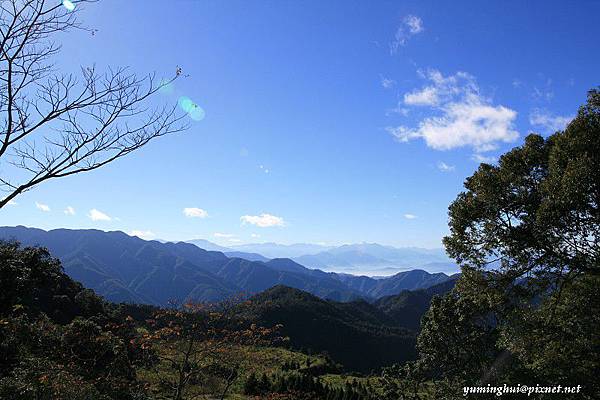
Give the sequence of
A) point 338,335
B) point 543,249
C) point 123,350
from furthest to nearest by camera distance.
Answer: point 338,335, point 123,350, point 543,249

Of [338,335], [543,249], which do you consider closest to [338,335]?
[338,335]

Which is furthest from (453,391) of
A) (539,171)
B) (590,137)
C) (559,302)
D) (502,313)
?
(590,137)

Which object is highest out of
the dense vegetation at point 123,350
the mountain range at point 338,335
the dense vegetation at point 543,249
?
the dense vegetation at point 543,249

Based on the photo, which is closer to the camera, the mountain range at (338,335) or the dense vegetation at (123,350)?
the dense vegetation at (123,350)

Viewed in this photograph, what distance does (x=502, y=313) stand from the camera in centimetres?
1284

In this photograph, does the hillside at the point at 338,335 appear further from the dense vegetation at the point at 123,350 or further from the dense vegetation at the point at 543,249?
the dense vegetation at the point at 543,249

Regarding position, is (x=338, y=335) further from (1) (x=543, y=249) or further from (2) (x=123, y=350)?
(1) (x=543, y=249)

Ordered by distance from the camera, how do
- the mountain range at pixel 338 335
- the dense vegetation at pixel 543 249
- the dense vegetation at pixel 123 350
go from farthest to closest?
the mountain range at pixel 338 335 → the dense vegetation at pixel 123 350 → the dense vegetation at pixel 543 249

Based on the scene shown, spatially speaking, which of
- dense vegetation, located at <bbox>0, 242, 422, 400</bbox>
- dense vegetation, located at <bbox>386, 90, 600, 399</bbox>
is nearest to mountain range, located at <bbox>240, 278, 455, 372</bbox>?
dense vegetation, located at <bbox>0, 242, 422, 400</bbox>

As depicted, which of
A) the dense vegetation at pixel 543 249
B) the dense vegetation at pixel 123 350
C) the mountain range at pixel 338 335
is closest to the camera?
the dense vegetation at pixel 543 249

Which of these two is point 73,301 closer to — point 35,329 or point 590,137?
point 35,329

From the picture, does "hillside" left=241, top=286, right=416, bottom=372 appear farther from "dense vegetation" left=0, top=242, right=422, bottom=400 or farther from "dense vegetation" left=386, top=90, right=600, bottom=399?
"dense vegetation" left=386, top=90, right=600, bottom=399

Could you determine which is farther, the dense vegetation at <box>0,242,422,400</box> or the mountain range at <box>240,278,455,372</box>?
the mountain range at <box>240,278,455,372</box>

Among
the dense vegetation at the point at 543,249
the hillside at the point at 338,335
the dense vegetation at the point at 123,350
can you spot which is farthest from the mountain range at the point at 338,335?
the dense vegetation at the point at 543,249
